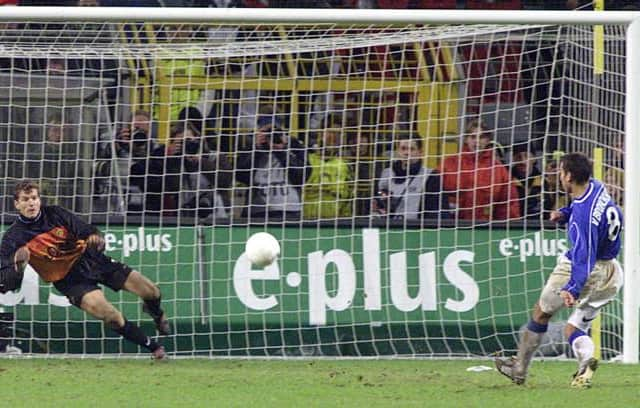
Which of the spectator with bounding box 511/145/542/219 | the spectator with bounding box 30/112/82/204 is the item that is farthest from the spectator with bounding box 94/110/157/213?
the spectator with bounding box 511/145/542/219

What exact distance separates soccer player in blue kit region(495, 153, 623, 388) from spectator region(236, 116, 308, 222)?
3.12m

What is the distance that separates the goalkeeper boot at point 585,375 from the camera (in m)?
8.14

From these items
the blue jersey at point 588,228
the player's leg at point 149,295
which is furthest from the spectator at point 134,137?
the blue jersey at point 588,228

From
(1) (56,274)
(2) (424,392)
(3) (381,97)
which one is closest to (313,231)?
(3) (381,97)

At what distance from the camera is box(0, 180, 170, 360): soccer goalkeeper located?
9844mm

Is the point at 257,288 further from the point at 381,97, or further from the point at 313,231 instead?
the point at 381,97

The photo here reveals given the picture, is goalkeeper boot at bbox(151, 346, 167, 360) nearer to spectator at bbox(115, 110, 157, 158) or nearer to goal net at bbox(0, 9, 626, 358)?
goal net at bbox(0, 9, 626, 358)

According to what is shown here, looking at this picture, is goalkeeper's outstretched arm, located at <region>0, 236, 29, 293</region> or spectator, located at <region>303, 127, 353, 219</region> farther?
spectator, located at <region>303, 127, 353, 219</region>

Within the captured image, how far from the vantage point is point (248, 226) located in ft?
35.6

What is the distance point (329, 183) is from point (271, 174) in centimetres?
49

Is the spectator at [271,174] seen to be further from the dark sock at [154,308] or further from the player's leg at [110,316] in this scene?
the player's leg at [110,316]

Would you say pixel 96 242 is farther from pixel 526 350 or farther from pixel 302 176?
pixel 526 350

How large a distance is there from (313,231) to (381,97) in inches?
55.3

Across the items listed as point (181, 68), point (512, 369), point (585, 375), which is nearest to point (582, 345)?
point (585, 375)
